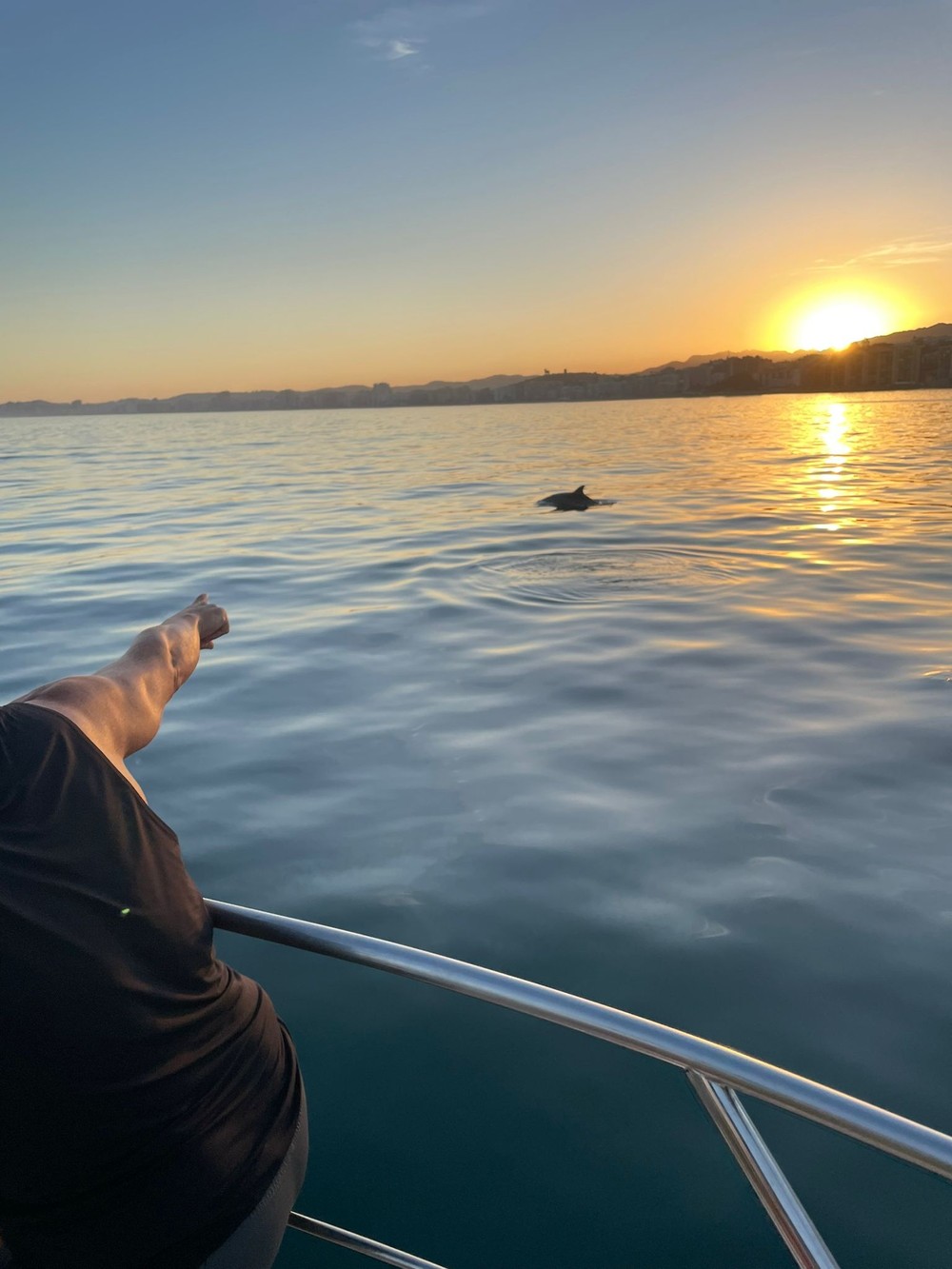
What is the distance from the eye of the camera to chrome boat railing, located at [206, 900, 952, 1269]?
1760mm

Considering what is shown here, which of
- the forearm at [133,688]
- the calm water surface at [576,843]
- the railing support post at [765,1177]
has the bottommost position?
the calm water surface at [576,843]

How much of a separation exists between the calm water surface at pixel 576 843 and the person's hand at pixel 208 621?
1659mm

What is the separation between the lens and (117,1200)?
1908mm

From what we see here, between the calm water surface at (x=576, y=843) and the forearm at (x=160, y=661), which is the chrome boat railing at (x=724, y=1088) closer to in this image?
the forearm at (x=160, y=661)

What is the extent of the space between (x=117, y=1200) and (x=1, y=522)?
2175 centimetres

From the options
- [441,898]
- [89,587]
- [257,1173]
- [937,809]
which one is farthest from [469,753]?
[89,587]

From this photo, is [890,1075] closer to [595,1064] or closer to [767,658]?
[595,1064]

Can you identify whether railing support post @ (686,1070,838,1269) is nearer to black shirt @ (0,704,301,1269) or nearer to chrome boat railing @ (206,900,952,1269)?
chrome boat railing @ (206,900,952,1269)

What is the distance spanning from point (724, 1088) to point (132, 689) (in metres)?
1.81

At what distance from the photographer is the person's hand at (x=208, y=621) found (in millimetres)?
3574

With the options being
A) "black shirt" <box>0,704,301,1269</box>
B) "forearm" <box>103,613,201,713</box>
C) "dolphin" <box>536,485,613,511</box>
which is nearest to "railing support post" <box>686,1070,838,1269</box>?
"black shirt" <box>0,704,301,1269</box>

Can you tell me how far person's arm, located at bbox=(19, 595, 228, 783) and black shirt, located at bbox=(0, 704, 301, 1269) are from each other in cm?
34

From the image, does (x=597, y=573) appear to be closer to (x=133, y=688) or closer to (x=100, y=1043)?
(x=133, y=688)

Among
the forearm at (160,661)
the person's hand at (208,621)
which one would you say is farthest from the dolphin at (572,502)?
the forearm at (160,661)
